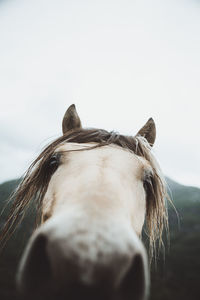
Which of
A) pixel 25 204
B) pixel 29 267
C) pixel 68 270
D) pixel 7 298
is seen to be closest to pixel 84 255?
pixel 68 270

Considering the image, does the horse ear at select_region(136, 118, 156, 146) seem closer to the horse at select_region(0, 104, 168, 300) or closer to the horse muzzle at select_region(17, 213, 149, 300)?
the horse at select_region(0, 104, 168, 300)

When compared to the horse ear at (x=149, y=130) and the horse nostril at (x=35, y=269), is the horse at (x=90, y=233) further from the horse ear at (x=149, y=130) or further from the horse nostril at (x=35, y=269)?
the horse ear at (x=149, y=130)

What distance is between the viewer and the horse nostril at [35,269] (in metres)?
0.98

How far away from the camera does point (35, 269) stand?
40.1 inches

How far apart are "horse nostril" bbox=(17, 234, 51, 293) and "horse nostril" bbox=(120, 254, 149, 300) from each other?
16.1 inches

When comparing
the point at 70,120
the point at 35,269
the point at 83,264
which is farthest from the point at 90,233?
the point at 70,120

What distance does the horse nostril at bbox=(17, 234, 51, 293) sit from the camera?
98 cm

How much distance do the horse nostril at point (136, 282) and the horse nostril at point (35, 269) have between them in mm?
410

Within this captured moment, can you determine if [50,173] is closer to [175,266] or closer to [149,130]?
[149,130]

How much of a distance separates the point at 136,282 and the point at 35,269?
21.1 inches

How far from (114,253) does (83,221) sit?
217 millimetres

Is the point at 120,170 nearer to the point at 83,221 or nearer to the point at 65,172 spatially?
Answer: the point at 65,172

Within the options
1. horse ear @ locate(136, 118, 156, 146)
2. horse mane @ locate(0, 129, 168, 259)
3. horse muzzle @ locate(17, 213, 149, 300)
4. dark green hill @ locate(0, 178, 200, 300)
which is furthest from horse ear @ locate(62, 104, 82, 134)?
dark green hill @ locate(0, 178, 200, 300)

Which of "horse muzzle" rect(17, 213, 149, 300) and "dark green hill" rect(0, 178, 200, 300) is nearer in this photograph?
"horse muzzle" rect(17, 213, 149, 300)
